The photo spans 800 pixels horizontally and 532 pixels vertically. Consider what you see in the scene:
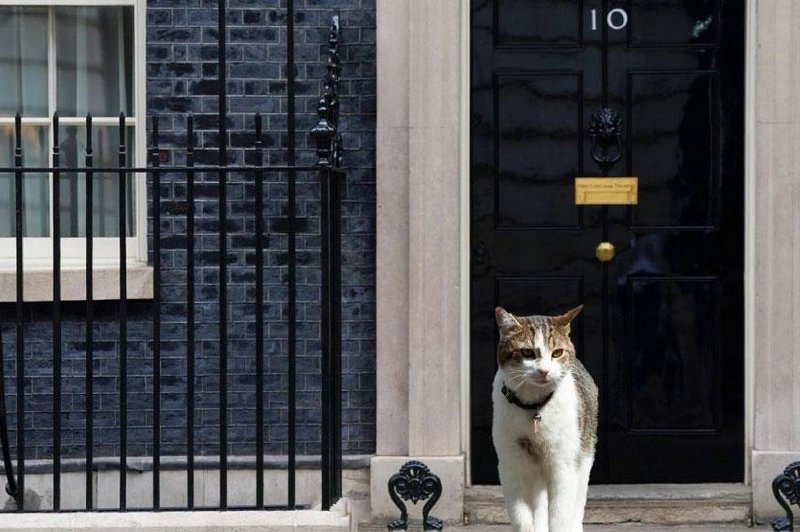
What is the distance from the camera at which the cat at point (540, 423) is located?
6348mm

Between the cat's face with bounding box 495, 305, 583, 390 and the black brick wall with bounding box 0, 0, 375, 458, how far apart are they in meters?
1.99

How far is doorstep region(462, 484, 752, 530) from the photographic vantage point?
27.0ft

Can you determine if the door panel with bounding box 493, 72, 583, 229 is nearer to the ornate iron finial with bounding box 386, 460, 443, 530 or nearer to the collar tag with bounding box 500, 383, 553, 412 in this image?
the ornate iron finial with bounding box 386, 460, 443, 530

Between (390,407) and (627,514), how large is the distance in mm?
1243

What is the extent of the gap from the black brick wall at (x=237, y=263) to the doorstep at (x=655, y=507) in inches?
26.6

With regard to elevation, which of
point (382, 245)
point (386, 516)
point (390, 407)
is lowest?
point (386, 516)

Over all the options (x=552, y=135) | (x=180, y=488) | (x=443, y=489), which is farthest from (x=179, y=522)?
(x=552, y=135)

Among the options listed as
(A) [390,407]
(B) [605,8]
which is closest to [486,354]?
(A) [390,407]

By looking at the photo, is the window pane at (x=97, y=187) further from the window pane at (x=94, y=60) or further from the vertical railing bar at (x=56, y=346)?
the vertical railing bar at (x=56, y=346)

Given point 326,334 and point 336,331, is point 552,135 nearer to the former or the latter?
point 336,331

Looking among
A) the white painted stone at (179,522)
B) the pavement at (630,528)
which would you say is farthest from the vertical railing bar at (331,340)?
the pavement at (630,528)

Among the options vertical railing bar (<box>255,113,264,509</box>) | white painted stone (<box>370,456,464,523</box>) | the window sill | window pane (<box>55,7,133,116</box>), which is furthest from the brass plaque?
window pane (<box>55,7,133,116</box>)

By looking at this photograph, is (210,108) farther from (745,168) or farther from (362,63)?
(745,168)

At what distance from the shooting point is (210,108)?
27.4ft
